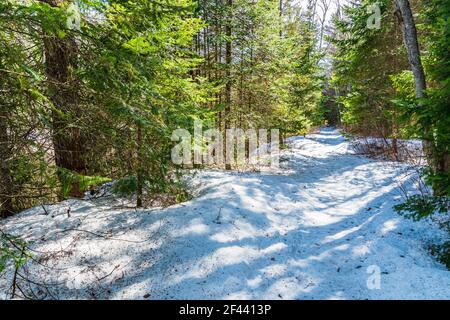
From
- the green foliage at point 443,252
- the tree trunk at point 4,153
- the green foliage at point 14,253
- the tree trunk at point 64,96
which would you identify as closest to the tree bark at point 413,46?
the green foliage at point 443,252

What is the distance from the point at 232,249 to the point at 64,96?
392cm

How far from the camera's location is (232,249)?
503 centimetres

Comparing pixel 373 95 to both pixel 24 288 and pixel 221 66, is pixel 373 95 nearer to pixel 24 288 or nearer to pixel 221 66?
pixel 221 66

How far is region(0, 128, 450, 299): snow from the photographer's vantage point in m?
4.08

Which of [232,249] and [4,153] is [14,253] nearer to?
[4,153]

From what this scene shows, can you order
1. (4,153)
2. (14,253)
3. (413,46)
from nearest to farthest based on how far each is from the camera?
(14,253) → (4,153) → (413,46)

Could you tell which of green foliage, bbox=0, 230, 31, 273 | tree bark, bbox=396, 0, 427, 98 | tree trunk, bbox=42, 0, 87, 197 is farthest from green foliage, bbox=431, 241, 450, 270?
tree trunk, bbox=42, 0, 87, 197

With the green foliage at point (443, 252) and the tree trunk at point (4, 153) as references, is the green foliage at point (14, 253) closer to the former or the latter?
the tree trunk at point (4, 153)

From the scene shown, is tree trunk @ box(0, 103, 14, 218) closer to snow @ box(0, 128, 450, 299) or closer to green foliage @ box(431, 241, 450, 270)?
snow @ box(0, 128, 450, 299)

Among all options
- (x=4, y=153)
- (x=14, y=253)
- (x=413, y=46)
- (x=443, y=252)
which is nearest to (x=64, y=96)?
(x=4, y=153)

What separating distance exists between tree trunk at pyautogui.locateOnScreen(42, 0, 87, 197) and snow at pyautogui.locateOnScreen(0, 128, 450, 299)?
124 cm

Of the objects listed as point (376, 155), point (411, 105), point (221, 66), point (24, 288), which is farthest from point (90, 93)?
point (376, 155)
